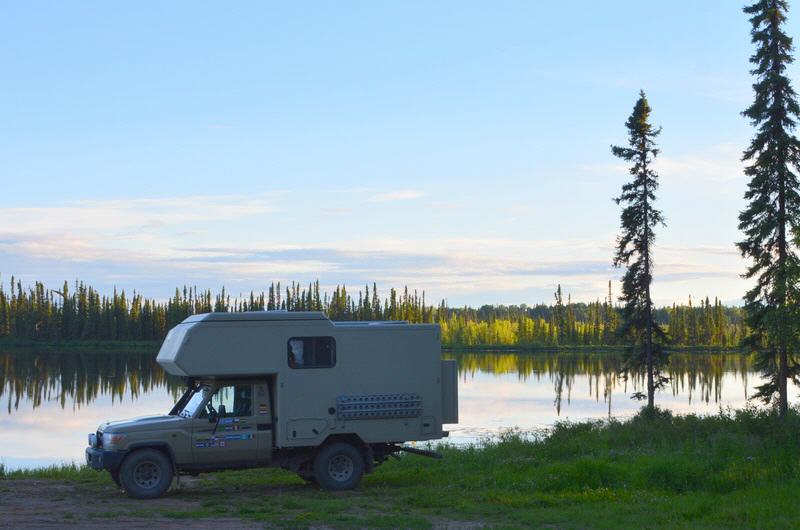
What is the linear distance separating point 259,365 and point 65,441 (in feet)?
61.0

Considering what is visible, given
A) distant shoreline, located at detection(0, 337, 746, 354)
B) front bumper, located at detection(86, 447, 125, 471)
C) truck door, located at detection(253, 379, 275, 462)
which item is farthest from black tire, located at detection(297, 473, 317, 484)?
distant shoreline, located at detection(0, 337, 746, 354)

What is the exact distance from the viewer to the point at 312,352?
18766 mm

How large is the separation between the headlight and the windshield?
1305mm

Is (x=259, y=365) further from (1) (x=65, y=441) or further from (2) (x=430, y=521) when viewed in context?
(1) (x=65, y=441)

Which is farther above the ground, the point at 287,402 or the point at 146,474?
the point at 287,402

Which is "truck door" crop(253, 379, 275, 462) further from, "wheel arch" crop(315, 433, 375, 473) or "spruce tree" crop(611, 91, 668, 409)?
"spruce tree" crop(611, 91, 668, 409)

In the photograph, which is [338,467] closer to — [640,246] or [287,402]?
[287,402]

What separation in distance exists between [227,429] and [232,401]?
541 millimetres

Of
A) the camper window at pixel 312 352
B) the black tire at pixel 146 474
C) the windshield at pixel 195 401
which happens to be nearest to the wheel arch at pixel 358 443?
the camper window at pixel 312 352

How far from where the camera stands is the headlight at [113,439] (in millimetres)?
17641

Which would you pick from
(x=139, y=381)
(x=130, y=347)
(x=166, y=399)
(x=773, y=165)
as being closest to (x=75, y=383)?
(x=139, y=381)

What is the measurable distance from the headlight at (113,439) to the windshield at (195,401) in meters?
1.31

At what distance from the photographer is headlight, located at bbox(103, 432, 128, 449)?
17641 millimetres

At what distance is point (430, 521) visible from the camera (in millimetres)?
14938
